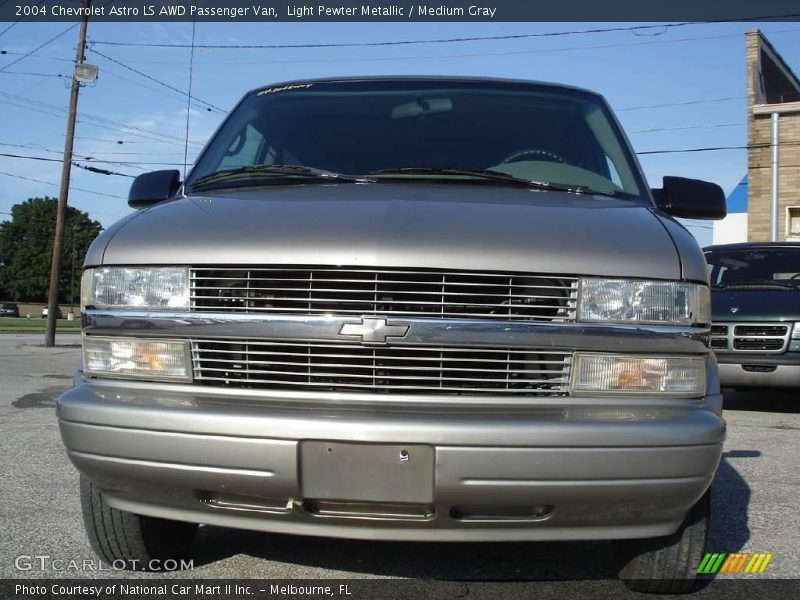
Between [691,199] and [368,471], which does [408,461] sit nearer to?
[368,471]

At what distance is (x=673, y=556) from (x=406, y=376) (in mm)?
1098

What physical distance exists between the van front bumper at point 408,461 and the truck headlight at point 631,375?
0.04 metres

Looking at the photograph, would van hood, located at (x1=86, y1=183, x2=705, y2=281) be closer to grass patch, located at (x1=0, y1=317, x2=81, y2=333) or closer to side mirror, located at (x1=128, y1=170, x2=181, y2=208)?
side mirror, located at (x1=128, y1=170, x2=181, y2=208)

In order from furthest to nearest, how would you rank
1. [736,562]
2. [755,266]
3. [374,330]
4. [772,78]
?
[772,78] → [755,266] → [736,562] → [374,330]

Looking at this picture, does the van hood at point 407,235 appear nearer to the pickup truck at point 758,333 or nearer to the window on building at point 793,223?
the pickup truck at point 758,333

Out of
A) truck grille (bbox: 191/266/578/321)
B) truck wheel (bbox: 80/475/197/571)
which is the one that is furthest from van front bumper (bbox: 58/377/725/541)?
truck wheel (bbox: 80/475/197/571)

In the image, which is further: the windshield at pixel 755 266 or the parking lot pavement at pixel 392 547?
the windshield at pixel 755 266

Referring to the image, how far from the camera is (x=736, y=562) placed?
3172 millimetres

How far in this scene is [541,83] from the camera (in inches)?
153

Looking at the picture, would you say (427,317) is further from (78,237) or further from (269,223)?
(78,237)

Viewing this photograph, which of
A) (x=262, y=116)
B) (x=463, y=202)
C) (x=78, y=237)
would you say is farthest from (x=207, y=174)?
(x=78, y=237)

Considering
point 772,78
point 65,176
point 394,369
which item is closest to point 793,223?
point 772,78

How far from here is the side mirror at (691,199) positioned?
3.31 metres

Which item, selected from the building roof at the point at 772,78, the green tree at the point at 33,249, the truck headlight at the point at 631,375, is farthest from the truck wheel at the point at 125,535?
the green tree at the point at 33,249
